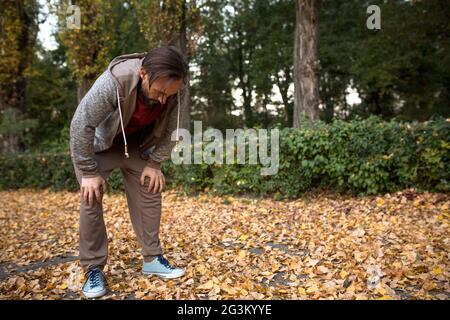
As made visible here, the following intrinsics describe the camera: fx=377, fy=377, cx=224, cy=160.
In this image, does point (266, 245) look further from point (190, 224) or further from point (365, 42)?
point (365, 42)

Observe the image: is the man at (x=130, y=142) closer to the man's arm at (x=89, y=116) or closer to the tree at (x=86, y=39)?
the man's arm at (x=89, y=116)

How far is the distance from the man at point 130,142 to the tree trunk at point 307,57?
6.22 m

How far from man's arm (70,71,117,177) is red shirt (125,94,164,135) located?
0.73ft

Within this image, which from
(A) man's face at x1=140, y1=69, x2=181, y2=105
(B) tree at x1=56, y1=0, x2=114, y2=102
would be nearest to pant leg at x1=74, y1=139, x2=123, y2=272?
(A) man's face at x1=140, y1=69, x2=181, y2=105

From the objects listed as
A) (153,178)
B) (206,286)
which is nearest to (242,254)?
(206,286)

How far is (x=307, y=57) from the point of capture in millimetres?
8734

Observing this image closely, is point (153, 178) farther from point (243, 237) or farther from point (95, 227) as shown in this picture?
point (243, 237)

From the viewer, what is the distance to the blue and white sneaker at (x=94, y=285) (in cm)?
273

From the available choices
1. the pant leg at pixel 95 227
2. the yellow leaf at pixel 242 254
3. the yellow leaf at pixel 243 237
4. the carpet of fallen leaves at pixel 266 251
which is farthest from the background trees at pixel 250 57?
the pant leg at pixel 95 227

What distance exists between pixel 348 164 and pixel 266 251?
3084 mm

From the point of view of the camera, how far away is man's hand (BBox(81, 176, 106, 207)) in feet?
8.51

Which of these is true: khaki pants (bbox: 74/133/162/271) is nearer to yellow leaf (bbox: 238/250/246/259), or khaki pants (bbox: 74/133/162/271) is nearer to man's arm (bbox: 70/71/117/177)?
man's arm (bbox: 70/71/117/177)
